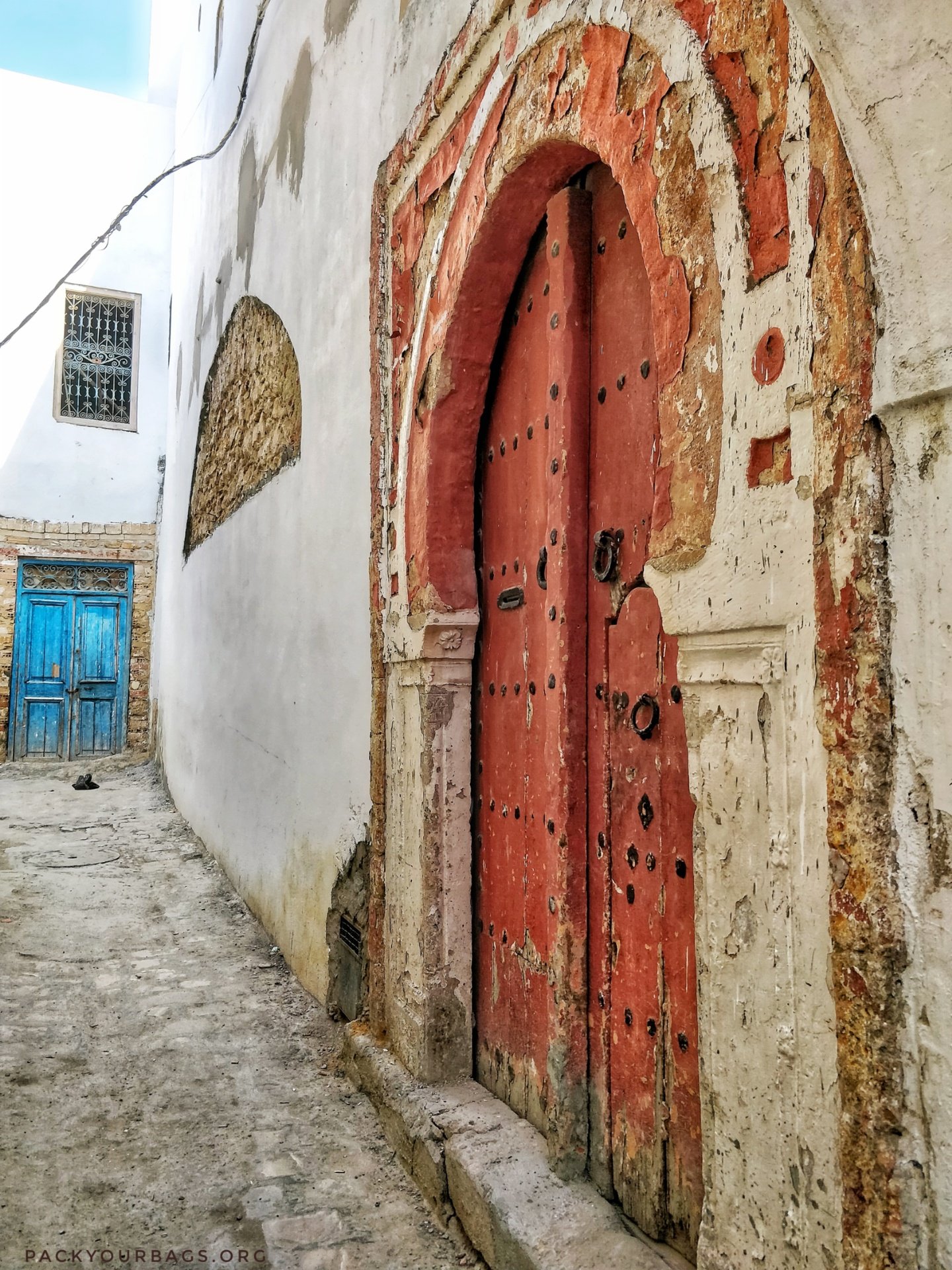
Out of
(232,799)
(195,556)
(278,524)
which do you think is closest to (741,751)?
(278,524)

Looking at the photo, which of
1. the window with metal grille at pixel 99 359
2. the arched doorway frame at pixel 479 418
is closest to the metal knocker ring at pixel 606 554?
the arched doorway frame at pixel 479 418

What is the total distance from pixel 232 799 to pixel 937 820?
4.47 m

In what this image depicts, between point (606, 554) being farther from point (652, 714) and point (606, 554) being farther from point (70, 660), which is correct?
point (70, 660)

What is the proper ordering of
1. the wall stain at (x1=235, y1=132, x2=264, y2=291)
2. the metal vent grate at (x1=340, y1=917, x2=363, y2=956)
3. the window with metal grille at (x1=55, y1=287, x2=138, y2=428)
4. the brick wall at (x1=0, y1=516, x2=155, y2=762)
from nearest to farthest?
1. the metal vent grate at (x1=340, y1=917, x2=363, y2=956)
2. the wall stain at (x1=235, y1=132, x2=264, y2=291)
3. the brick wall at (x1=0, y1=516, x2=155, y2=762)
4. the window with metal grille at (x1=55, y1=287, x2=138, y2=428)

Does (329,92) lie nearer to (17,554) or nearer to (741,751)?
(741,751)


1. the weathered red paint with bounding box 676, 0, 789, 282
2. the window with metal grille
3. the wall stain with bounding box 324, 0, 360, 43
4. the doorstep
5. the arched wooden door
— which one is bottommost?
the doorstep

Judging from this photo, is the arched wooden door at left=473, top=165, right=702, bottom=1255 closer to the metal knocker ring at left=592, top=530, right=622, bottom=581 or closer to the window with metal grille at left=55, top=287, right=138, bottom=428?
the metal knocker ring at left=592, top=530, right=622, bottom=581

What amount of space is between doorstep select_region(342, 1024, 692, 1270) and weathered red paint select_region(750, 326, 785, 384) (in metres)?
1.46

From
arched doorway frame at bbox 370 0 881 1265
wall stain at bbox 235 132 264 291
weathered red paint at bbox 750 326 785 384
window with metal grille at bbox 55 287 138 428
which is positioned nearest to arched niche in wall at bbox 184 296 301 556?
wall stain at bbox 235 132 264 291

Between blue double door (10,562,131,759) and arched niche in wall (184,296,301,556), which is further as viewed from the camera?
blue double door (10,562,131,759)

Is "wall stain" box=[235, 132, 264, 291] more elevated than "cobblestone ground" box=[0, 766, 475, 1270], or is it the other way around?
"wall stain" box=[235, 132, 264, 291]

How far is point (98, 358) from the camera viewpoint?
440 inches

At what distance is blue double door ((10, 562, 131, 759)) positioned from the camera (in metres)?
10.5

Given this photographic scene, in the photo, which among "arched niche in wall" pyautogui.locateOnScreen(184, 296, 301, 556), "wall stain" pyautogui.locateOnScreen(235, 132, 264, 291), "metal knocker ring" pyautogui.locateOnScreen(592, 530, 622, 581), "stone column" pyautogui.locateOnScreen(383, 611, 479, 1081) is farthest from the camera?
"wall stain" pyautogui.locateOnScreen(235, 132, 264, 291)
